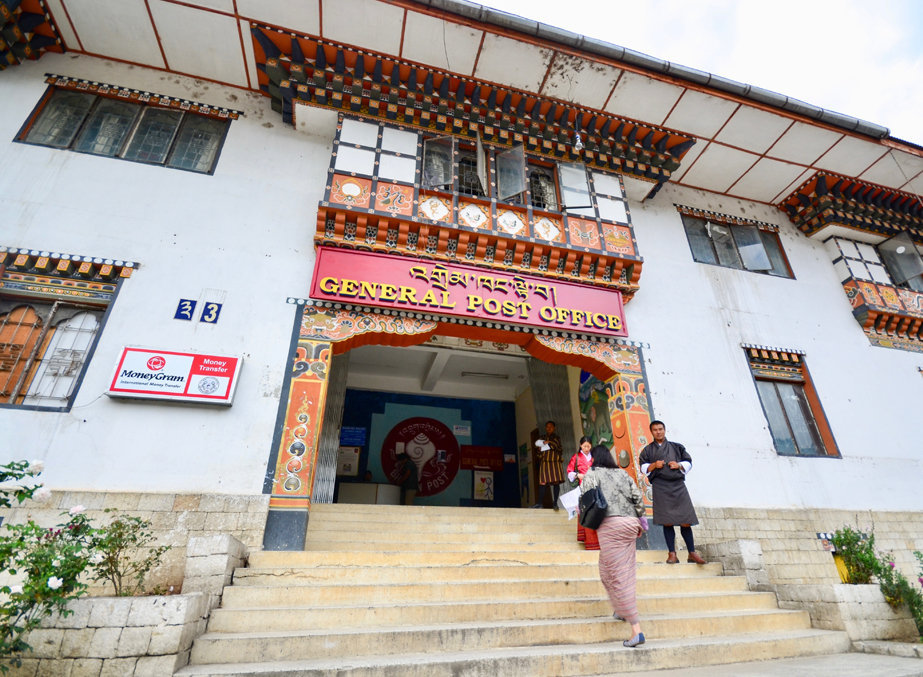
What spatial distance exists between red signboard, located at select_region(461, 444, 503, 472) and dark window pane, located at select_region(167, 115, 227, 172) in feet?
27.6

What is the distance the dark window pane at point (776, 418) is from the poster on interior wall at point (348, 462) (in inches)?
339

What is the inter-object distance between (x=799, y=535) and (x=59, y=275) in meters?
10.8

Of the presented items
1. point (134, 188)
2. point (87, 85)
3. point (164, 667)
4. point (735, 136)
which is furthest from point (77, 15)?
point (735, 136)

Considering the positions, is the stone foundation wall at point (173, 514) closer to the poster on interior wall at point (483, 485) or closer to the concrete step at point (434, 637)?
the concrete step at point (434, 637)

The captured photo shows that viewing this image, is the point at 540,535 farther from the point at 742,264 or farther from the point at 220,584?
the point at 742,264

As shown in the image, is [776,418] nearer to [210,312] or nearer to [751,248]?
[751,248]

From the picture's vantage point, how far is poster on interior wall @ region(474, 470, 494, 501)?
460 inches

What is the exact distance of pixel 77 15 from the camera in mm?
6875

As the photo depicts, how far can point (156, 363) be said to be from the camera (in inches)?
221

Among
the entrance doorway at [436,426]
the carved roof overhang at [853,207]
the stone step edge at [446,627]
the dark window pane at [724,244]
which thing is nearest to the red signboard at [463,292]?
the dark window pane at [724,244]

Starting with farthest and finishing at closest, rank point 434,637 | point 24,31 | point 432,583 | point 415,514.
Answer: point 24,31
point 415,514
point 432,583
point 434,637

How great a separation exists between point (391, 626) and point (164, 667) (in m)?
1.48

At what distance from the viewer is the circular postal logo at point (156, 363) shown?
559 cm

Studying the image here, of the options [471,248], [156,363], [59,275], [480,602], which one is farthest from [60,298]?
[480,602]
